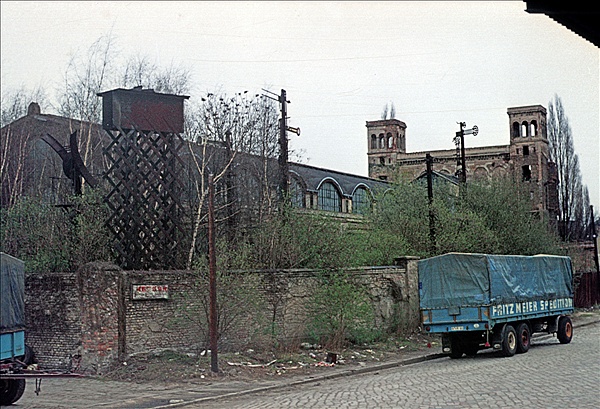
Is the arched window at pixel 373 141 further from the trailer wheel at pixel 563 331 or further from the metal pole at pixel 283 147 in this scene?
the trailer wheel at pixel 563 331

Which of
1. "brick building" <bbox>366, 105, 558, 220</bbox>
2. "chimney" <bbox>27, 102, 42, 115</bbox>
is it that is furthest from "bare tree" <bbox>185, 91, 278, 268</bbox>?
"brick building" <bbox>366, 105, 558, 220</bbox>

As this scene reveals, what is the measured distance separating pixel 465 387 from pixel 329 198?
42121mm

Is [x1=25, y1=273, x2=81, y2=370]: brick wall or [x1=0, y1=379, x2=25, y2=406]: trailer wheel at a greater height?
[x1=25, y1=273, x2=81, y2=370]: brick wall

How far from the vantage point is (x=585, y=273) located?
50.2m

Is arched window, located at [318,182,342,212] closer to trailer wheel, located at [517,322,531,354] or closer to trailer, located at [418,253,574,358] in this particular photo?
trailer, located at [418,253,574,358]

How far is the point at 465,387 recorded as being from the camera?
616 inches

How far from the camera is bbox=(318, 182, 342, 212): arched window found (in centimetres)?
5638

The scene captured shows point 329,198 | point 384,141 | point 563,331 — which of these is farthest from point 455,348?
point 384,141

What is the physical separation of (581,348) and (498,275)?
12.2ft

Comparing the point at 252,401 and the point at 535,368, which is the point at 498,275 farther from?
the point at 252,401

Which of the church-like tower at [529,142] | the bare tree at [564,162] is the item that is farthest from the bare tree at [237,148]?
the church-like tower at [529,142]

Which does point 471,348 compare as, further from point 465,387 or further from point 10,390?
point 10,390

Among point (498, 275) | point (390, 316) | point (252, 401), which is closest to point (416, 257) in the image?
point (390, 316)

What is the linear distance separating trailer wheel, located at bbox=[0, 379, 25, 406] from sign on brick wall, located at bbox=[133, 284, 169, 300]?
5062mm
